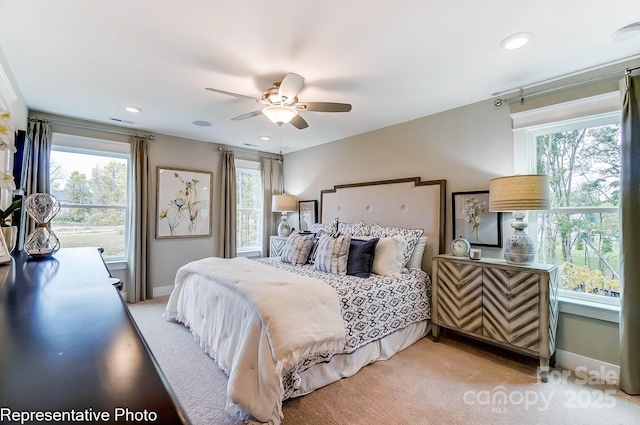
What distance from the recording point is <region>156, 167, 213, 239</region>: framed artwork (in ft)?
14.7

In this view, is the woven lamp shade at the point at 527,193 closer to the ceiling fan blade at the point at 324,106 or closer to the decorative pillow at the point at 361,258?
the decorative pillow at the point at 361,258

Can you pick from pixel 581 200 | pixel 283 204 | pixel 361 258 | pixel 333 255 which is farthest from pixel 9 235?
pixel 581 200

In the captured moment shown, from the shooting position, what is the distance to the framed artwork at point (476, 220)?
2992 millimetres

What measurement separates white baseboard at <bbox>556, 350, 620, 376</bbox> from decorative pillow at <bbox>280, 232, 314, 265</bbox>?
2.62 m

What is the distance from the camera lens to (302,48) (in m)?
2.16

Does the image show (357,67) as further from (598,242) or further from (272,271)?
(598,242)

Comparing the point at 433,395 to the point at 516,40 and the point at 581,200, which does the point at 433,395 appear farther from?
the point at 516,40

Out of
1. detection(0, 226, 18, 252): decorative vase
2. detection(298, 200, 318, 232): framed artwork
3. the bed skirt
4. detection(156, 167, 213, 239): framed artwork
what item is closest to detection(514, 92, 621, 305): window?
the bed skirt

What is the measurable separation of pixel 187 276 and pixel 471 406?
2945 mm

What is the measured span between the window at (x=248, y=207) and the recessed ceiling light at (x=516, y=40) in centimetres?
431

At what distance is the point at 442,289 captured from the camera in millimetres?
3008

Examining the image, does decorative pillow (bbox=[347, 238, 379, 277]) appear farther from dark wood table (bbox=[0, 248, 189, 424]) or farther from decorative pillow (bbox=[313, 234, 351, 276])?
dark wood table (bbox=[0, 248, 189, 424])

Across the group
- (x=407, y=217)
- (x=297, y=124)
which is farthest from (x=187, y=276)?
(x=407, y=217)

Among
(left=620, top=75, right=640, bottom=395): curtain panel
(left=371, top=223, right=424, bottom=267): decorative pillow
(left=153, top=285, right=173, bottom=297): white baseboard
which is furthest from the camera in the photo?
(left=153, top=285, right=173, bottom=297): white baseboard
